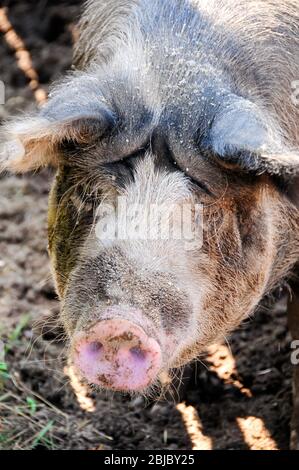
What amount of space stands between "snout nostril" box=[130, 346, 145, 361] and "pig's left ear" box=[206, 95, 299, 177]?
78 centimetres

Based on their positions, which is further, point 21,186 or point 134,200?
point 21,186

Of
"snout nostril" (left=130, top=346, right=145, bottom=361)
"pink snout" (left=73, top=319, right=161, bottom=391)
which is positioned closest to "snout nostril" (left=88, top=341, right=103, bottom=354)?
"pink snout" (left=73, top=319, right=161, bottom=391)

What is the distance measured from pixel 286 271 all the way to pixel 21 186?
86.6 inches

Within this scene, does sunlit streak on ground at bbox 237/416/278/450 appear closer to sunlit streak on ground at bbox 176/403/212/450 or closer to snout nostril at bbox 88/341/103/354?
sunlit streak on ground at bbox 176/403/212/450

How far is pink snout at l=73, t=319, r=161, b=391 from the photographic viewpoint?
3.58 meters

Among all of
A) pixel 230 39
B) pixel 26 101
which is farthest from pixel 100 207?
pixel 26 101

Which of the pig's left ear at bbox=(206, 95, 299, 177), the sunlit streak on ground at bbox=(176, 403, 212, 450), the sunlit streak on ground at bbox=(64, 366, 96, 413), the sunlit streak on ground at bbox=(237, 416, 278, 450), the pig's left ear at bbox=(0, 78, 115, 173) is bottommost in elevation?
the sunlit streak on ground at bbox=(237, 416, 278, 450)

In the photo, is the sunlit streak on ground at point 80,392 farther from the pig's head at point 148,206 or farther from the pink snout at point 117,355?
Answer: the pink snout at point 117,355

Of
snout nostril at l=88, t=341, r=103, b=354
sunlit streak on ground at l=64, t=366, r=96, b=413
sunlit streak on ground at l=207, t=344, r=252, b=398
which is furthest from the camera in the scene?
sunlit streak on ground at l=207, t=344, r=252, b=398

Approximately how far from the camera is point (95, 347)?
12.2 ft

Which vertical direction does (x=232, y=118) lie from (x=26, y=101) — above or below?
above
